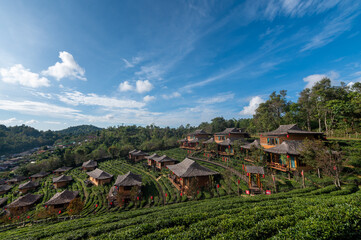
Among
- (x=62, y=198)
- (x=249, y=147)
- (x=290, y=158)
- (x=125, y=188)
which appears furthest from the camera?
(x=249, y=147)

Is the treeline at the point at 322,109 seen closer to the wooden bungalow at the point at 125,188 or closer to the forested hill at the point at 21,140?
the wooden bungalow at the point at 125,188

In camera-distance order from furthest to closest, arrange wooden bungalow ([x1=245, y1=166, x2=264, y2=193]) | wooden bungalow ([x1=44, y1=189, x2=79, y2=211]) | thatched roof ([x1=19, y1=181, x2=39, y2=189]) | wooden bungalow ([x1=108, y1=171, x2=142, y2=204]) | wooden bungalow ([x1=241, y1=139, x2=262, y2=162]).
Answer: thatched roof ([x1=19, y1=181, x2=39, y2=189]) < wooden bungalow ([x1=241, y1=139, x2=262, y2=162]) < wooden bungalow ([x1=44, y1=189, x2=79, y2=211]) < wooden bungalow ([x1=108, y1=171, x2=142, y2=204]) < wooden bungalow ([x1=245, y1=166, x2=264, y2=193])

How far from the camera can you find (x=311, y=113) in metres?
40.1

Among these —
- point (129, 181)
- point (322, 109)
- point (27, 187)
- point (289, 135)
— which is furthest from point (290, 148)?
point (27, 187)

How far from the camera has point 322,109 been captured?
111 feet

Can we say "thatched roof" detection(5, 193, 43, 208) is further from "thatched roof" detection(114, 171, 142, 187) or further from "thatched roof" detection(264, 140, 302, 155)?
"thatched roof" detection(264, 140, 302, 155)

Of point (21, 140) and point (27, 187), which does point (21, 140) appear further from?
point (27, 187)

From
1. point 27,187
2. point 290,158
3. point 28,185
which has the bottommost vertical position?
point 27,187

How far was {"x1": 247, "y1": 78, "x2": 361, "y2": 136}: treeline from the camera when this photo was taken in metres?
27.2

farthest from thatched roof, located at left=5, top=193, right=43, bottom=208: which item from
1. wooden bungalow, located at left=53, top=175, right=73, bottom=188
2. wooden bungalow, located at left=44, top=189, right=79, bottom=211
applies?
wooden bungalow, located at left=44, top=189, right=79, bottom=211

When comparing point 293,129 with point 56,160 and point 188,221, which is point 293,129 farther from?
point 56,160

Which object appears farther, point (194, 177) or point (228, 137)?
point (228, 137)

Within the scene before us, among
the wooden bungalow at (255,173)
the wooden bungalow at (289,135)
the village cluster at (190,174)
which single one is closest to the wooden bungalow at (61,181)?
the village cluster at (190,174)

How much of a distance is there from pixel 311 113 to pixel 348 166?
2960cm
